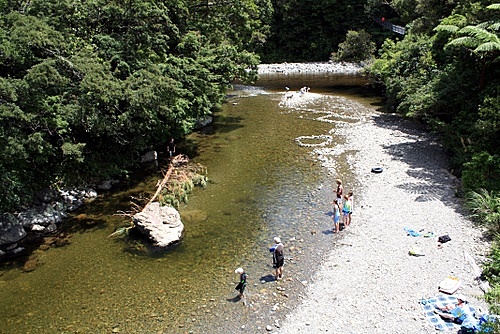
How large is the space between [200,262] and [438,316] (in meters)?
8.19

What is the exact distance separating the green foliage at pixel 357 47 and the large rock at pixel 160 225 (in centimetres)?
5312

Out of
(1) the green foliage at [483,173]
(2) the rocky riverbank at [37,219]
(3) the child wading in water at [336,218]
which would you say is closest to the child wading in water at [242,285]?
(3) the child wading in water at [336,218]

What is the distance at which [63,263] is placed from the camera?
49.7 ft

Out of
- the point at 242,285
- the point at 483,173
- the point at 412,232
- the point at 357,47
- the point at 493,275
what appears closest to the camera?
the point at 493,275

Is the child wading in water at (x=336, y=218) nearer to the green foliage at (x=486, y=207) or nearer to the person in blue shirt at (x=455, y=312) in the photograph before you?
the green foliage at (x=486, y=207)

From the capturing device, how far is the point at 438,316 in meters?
11.1

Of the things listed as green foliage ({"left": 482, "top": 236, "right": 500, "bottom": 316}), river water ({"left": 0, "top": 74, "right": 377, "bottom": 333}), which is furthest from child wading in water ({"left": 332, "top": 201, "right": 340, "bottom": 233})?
green foliage ({"left": 482, "top": 236, "right": 500, "bottom": 316})

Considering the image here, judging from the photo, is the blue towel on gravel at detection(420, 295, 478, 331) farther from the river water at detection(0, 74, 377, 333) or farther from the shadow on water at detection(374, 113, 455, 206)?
the shadow on water at detection(374, 113, 455, 206)

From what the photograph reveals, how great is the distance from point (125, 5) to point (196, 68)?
17.7 ft

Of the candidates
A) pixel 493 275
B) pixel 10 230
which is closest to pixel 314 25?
pixel 10 230

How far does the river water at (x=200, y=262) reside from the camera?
12.2 m

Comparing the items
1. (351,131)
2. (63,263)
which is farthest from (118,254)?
(351,131)

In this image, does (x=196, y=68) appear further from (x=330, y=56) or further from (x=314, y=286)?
(x=330, y=56)

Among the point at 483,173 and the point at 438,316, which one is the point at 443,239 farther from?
the point at 483,173
